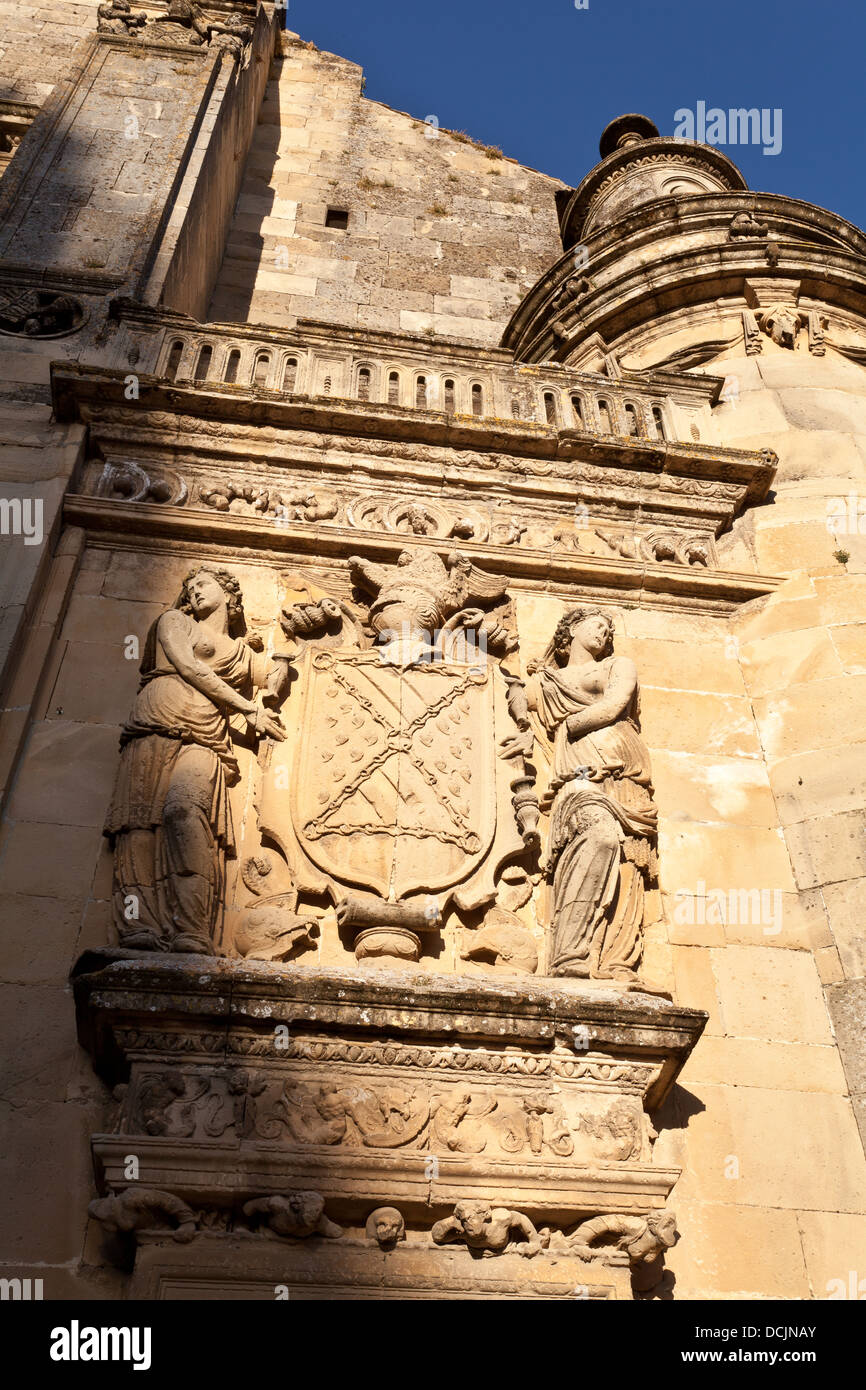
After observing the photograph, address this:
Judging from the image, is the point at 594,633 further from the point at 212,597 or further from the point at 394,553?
the point at 212,597

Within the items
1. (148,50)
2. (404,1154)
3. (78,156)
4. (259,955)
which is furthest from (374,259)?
(404,1154)

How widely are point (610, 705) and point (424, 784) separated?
118 centimetres

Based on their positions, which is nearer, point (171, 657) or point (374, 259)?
point (171, 657)

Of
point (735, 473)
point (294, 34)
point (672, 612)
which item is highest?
point (294, 34)

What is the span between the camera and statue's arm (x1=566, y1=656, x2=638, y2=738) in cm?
696

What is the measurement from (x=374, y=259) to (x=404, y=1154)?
41.4 ft

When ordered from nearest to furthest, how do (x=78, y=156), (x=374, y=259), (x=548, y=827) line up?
1. (x=548, y=827)
2. (x=78, y=156)
3. (x=374, y=259)

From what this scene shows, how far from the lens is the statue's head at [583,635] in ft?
24.5

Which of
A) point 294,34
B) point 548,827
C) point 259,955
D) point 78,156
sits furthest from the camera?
point 294,34

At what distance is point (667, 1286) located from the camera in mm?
5309

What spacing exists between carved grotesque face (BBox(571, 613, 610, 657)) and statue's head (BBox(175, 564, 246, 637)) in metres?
1.93

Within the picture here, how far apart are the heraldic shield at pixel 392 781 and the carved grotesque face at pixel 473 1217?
152 centimetres

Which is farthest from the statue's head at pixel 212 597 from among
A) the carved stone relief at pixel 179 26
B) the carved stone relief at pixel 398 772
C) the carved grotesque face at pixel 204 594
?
the carved stone relief at pixel 179 26

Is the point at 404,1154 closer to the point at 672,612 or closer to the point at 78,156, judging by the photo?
the point at 672,612
